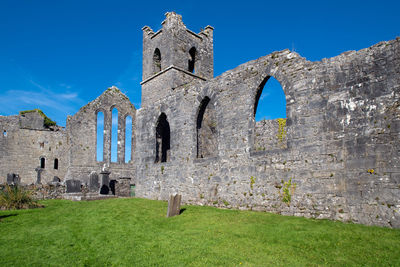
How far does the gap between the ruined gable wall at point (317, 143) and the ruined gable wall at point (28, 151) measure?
17.6 metres

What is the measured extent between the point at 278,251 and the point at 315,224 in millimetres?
1997

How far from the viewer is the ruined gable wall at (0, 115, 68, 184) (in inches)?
943

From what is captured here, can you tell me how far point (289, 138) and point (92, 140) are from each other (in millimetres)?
17638

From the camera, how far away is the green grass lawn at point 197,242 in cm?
506

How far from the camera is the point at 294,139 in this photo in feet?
27.8

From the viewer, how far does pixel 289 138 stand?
8.59 meters

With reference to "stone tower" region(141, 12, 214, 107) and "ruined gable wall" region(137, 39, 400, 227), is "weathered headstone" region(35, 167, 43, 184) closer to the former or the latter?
"stone tower" region(141, 12, 214, 107)

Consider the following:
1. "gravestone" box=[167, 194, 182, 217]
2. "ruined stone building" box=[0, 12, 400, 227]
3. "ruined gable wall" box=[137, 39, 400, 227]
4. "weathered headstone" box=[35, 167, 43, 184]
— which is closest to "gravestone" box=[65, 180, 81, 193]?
"ruined stone building" box=[0, 12, 400, 227]

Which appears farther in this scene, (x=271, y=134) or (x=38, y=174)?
(x=38, y=174)

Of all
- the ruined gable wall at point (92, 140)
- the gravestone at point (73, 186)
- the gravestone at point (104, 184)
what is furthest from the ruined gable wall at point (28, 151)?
the gravestone at point (73, 186)

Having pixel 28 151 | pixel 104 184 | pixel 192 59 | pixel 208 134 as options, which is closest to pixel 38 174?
pixel 28 151

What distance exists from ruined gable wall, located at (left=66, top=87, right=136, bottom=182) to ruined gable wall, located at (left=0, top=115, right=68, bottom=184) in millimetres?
3874

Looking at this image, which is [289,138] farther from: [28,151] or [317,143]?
[28,151]

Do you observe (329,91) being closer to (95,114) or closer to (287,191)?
(287,191)
